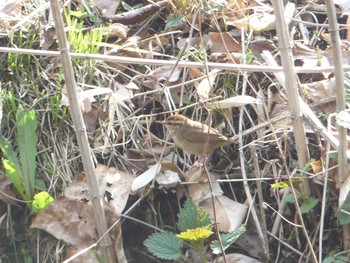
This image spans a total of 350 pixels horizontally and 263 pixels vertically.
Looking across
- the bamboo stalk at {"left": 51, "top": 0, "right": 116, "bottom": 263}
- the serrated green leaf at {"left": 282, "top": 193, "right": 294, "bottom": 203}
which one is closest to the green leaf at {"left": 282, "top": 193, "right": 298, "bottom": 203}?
the serrated green leaf at {"left": 282, "top": 193, "right": 294, "bottom": 203}

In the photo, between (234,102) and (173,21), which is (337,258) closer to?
(234,102)

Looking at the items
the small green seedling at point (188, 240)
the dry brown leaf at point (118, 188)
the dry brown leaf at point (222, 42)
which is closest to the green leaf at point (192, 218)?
the small green seedling at point (188, 240)

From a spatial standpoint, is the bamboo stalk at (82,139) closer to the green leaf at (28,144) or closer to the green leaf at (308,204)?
the green leaf at (28,144)

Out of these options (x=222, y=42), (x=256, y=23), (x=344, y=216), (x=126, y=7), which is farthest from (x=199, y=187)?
(x=126, y=7)

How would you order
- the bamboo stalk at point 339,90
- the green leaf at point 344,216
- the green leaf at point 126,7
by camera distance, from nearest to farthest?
the bamboo stalk at point 339,90 < the green leaf at point 344,216 < the green leaf at point 126,7

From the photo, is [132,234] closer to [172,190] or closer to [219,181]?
[172,190]

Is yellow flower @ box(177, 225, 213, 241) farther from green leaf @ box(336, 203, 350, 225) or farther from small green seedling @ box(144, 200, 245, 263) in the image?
green leaf @ box(336, 203, 350, 225)
